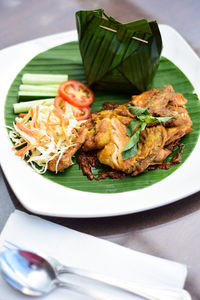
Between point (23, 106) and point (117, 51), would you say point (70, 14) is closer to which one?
point (117, 51)

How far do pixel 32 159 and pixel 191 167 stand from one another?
173cm

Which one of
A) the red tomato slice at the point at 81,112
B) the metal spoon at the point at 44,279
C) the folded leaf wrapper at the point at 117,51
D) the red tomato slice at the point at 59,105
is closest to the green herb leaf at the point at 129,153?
the red tomato slice at the point at 81,112

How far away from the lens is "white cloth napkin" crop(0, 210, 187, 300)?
10.3 ft

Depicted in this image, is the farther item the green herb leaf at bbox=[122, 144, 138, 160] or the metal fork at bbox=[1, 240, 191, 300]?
the green herb leaf at bbox=[122, 144, 138, 160]

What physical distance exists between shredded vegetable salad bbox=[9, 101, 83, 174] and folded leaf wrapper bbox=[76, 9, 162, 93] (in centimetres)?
69

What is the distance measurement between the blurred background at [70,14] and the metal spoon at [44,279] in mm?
3736

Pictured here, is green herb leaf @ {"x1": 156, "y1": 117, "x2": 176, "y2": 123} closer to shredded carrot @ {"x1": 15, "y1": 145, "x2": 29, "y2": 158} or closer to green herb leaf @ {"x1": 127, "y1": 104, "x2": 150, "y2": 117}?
green herb leaf @ {"x1": 127, "y1": 104, "x2": 150, "y2": 117}

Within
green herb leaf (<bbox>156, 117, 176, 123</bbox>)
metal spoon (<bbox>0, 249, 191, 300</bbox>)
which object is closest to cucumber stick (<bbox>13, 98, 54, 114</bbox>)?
green herb leaf (<bbox>156, 117, 176, 123</bbox>)

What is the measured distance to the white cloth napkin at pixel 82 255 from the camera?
123 inches

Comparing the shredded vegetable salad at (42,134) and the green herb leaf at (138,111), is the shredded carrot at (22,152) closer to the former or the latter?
the shredded vegetable salad at (42,134)

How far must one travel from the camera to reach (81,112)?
461 centimetres

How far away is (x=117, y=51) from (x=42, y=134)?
1.37 meters

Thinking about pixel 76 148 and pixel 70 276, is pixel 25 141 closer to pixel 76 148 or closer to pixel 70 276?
pixel 76 148

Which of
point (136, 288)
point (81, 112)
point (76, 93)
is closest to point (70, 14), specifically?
point (76, 93)
